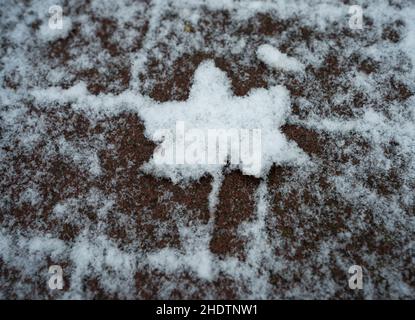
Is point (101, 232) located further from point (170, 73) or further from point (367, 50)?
point (367, 50)

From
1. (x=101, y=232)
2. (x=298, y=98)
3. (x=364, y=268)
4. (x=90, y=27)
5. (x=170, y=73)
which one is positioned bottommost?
(x=364, y=268)

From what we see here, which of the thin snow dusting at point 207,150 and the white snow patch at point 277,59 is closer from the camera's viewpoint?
the thin snow dusting at point 207,150

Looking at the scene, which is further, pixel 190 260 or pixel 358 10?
pixel 358 10

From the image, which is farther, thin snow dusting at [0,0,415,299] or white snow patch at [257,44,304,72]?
white snow patch at [257,44,304,72]

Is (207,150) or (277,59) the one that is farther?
(277,59)

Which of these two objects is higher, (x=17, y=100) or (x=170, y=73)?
(x=170, y=73)

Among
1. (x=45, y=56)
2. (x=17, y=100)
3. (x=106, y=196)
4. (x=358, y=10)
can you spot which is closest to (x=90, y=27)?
(x=45, y=56)

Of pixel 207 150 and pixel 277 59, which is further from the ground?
pixel 277 59

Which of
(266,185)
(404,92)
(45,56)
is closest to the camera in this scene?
(266,185)
